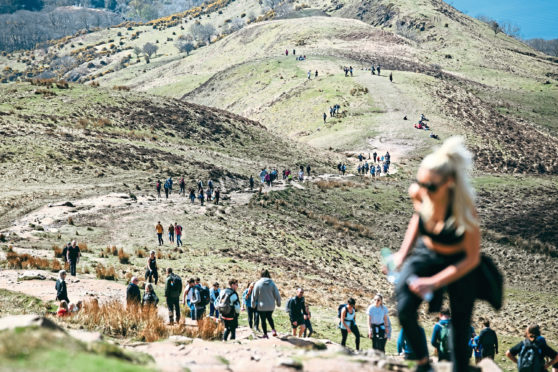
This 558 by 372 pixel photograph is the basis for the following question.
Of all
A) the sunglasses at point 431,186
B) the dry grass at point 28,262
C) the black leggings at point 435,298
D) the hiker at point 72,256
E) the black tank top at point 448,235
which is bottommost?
the dry grass at point 28,262

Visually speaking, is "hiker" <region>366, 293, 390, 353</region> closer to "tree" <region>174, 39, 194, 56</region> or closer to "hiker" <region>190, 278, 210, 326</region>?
"hiker" <region>190, 278, 210, 326</region>

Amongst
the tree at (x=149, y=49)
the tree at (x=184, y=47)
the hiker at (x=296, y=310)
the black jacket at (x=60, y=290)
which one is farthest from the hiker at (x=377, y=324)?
the tree at (x=149, y=49)

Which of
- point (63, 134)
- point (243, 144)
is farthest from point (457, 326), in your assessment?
point (243, 144)

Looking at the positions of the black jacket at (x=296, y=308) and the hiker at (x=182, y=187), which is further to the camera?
the hiker at (x=182, y=187)

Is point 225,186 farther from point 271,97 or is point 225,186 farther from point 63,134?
point 271,97

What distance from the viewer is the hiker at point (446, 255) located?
4.41m

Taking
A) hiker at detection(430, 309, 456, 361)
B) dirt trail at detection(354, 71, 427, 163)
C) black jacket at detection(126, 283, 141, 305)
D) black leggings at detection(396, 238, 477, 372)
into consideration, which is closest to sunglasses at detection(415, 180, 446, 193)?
black leggings at detection(396, 238, 477, 372)

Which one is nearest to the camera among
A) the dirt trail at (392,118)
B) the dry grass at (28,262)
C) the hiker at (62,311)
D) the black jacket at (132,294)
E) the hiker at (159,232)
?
the hiker at (62,311)

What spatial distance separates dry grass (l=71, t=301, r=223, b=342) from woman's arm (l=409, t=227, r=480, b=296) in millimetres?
7462

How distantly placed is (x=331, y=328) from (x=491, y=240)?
2697cm

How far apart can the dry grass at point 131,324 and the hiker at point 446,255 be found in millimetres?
7185

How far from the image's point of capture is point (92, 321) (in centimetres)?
1159

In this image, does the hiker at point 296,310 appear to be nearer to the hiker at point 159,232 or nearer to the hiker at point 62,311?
the hiker at point 62,311

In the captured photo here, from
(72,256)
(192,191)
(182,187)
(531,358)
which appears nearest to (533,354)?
(531,358)
